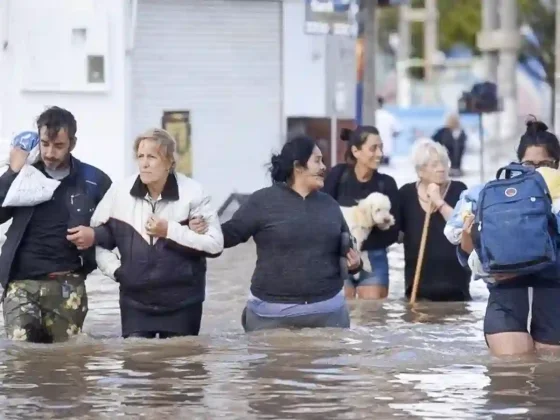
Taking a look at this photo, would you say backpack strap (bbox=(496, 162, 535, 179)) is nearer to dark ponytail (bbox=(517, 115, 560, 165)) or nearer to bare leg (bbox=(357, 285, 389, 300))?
dark ponytail (bbox=(517, 115, 560, 165))

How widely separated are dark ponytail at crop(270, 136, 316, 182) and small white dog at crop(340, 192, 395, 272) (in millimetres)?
2343

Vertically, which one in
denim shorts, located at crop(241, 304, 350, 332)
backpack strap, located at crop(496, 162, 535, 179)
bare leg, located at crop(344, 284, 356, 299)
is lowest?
bare leg, located at crop(344, 284, 356, 299)

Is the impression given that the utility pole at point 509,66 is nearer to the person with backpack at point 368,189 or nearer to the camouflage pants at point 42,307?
the person with backpack at point 368,189

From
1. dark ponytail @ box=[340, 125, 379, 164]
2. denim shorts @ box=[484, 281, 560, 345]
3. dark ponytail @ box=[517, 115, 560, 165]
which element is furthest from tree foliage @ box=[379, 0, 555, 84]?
denim shorts @ box=[484, 281, 560, 345]

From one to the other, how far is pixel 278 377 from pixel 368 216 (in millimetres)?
3218

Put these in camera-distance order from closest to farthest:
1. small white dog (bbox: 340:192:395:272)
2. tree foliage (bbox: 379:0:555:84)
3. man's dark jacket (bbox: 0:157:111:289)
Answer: man's dark jacket (bbox: 0:157:111:289) < small white dog (bbox: 340:192:395:272) < tree foliage (bbox: 379:0:555:84)

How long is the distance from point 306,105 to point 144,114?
9.15 ft

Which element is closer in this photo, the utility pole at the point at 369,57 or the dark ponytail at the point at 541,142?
the dark ponytail at the point at 541,142

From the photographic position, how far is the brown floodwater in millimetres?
8758

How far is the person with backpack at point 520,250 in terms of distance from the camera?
30.4ft

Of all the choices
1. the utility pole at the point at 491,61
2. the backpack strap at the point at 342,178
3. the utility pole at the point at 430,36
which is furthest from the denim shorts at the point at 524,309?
the utility pole at the point at 430,36

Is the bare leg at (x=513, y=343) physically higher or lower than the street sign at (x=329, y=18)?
lower

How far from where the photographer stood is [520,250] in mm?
9227

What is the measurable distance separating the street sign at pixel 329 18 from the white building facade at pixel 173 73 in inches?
26.6
